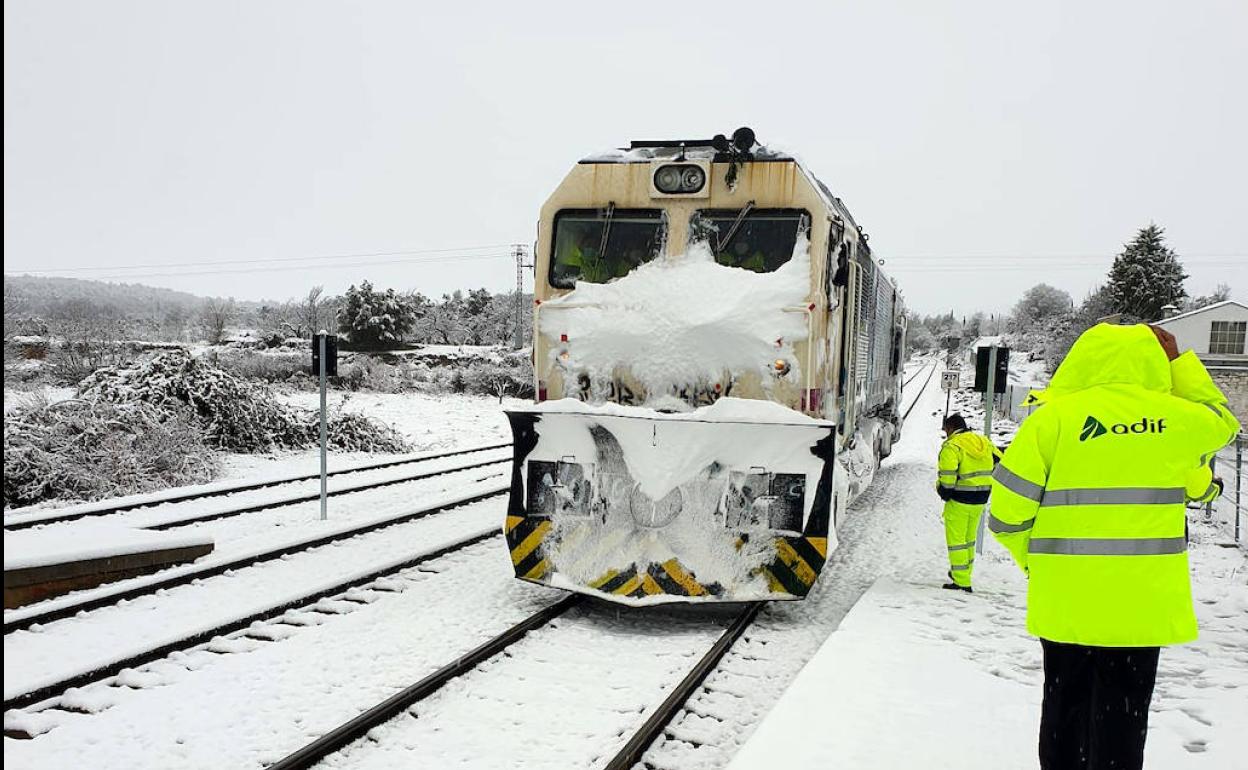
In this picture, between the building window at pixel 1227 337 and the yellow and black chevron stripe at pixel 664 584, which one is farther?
the building window at pixel 1227 337

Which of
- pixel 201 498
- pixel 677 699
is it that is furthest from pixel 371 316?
pixel 677 699

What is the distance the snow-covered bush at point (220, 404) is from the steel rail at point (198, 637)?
946 cm

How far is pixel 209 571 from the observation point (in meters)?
7.63

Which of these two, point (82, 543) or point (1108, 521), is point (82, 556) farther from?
point (1108, 521)

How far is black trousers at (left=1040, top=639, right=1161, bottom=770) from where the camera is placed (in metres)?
3.07

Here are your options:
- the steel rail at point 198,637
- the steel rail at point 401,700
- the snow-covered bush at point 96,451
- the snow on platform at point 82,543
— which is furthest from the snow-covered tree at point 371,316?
the steel rail at point 401,700

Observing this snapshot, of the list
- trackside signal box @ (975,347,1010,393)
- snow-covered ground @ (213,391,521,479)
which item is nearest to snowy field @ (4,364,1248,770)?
trackside signal box @ (975,347,1010,393)

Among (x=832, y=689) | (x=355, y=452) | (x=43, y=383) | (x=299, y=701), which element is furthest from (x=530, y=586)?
(x=43, y=383)

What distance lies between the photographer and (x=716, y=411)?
630 centimetres

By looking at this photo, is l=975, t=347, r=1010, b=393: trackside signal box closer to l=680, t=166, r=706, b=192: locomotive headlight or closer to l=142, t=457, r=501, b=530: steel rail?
l=680, t=166, r=706, b=192: locomotive headlight

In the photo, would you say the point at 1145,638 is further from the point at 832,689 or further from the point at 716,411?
the point at 716,411

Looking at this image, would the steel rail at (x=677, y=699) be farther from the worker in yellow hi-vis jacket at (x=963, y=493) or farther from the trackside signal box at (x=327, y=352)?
the trackside signal box at (x=327, y=352)

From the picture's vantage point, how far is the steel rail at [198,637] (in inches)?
191

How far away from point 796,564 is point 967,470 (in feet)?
7.04
